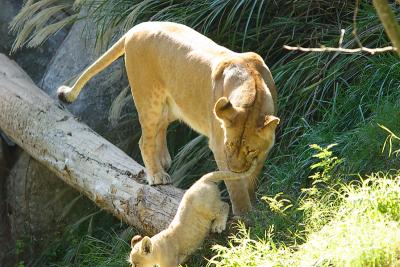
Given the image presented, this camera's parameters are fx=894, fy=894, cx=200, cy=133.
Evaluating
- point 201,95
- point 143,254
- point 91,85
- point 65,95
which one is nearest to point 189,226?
point 143,254

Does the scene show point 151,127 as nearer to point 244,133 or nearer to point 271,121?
point 244,133

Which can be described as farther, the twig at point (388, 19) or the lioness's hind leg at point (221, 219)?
the lioness's hind leg at point (221, 219)

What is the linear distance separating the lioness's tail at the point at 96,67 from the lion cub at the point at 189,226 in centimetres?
182

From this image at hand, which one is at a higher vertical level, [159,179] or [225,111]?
[225,111]

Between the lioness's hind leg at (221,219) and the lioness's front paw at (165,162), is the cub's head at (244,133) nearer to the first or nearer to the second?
the lioness's hind leg at (221,219)

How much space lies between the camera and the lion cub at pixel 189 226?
4902 mm

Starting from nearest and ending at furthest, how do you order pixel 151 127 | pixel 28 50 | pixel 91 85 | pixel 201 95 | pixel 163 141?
pixel 201 95, pixel 151 127, pixel 163 141, pixel 91 85, pixel 28 50

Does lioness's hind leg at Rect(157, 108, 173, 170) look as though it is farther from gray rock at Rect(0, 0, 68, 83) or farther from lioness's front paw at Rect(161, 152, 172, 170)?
gray rock at Rect(0, 0, 68, 83)

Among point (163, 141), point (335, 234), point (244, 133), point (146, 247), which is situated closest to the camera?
point (335, 234)

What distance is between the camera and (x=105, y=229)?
304 inches

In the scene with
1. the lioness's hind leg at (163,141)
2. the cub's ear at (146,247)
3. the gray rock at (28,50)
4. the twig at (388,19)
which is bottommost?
the gray rock at (28,50)

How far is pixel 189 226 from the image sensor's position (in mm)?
4934

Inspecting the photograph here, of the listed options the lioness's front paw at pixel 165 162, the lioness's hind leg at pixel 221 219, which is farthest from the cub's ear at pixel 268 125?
the lioness's front paw at pixel 165 162

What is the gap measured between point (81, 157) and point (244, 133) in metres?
1.74
